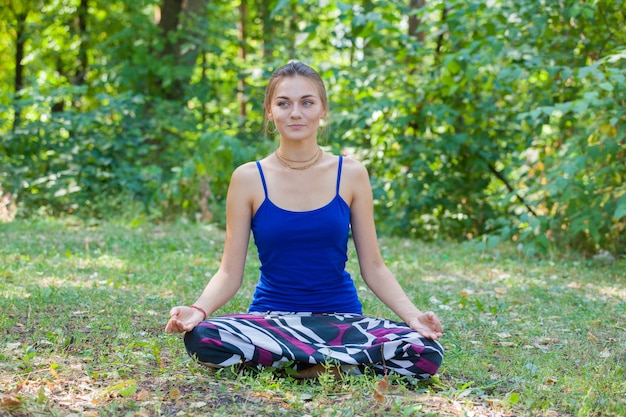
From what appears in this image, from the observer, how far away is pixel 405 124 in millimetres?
8492

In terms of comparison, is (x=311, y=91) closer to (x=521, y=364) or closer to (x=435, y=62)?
(x=521, y=364)

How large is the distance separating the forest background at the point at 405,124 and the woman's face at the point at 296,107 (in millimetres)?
2848

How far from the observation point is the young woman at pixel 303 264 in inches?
119

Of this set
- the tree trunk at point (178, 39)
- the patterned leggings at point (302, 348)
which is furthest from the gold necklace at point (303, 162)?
the tree trunk at point (178, 39)

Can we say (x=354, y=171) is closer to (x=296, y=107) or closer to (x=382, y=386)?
(x=296, y=107)

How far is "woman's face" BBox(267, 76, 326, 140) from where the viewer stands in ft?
11.0

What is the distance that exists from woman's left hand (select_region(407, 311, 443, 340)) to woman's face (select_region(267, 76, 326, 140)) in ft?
3.15

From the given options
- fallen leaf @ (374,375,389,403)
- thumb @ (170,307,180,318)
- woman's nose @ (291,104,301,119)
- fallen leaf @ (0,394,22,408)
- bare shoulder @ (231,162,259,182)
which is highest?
woman's nose @ (291,104,301,119)

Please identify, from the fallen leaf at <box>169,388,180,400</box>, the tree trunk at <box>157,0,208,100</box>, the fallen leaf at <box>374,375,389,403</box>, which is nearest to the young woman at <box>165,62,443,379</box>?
the fallen leaf at <box>374,375,389,403</box>

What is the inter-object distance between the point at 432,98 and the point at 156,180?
12.3ft

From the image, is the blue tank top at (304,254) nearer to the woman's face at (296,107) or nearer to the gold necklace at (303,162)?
the gold necklace at (303,162)

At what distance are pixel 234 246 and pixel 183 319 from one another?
19.0 inches

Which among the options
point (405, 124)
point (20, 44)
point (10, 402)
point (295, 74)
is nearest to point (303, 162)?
point (295, 74)

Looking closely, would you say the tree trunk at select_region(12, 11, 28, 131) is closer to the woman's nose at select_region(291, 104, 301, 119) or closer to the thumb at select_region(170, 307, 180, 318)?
the woman's nose at select_region(291, 104, 301, 119)
